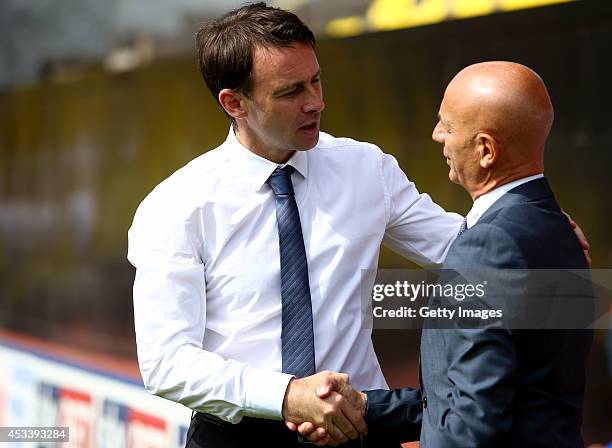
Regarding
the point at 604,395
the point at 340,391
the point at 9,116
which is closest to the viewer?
the point at 340,391

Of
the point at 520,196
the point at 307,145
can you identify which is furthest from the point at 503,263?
the point at 307,145

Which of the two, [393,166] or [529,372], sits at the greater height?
[393,166]

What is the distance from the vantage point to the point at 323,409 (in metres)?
1.79

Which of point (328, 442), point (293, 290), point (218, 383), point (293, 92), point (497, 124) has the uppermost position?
point (293, 92)

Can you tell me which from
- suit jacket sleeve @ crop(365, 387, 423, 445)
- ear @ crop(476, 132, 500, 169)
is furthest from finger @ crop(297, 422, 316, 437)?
ear @ crop(476, 132, 500, 169)

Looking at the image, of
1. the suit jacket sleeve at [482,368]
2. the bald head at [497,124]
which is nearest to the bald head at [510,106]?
the bald head at [497,124]

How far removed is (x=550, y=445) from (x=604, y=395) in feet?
4.34

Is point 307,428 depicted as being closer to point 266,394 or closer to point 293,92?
point 266,394

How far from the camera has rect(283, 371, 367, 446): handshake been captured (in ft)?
5.91

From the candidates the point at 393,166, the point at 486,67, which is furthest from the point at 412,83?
the point at 486,67

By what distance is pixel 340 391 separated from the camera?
72.2 inches

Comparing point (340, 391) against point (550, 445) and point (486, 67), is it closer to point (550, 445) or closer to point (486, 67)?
point (550, 445)

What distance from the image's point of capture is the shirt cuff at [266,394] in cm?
182

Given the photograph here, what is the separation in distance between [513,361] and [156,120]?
2906mm
